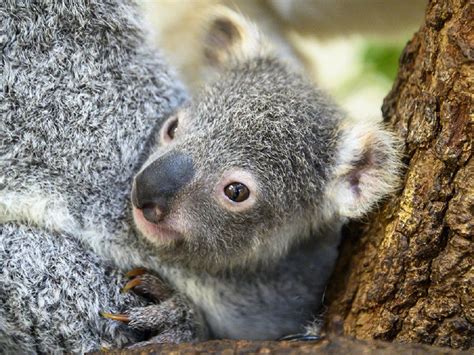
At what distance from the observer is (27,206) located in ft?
8.01

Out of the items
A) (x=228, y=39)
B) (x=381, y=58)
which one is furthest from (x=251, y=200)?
(x=381, y=58)

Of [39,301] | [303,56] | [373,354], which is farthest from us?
[303,56]

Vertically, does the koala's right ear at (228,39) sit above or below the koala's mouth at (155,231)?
above

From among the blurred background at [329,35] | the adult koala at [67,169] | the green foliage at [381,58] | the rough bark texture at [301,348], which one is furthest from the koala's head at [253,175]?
the green foliage at [381,58]

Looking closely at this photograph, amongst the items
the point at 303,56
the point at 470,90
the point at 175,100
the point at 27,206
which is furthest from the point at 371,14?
the point at 27,206

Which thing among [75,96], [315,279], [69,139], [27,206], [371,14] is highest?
[371,14]

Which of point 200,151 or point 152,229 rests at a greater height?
point 200,151

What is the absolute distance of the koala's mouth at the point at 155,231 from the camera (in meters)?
2.37

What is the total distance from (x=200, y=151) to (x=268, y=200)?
0.32 m

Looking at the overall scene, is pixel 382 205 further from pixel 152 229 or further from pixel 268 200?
pixel 152 229

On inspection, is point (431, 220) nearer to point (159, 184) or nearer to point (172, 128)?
point (159, 184)

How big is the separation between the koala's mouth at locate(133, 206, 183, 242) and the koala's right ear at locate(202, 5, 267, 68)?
3.49 ft

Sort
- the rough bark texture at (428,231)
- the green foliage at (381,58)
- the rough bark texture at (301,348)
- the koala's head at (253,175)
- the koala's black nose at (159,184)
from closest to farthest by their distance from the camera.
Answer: the rough bark texture at (301,348)
the rough bark texture at (428,231)
the koala's black nose at (159,184)
the koala's head at (253,175)
the green foliage at (381,58)

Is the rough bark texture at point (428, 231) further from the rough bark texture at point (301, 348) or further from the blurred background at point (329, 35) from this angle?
the blurred background at point (329, 35)
